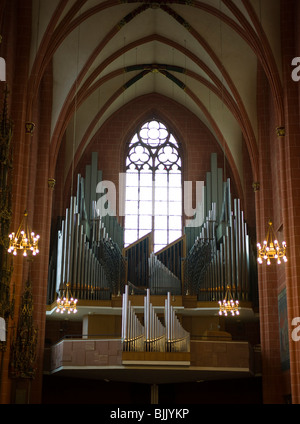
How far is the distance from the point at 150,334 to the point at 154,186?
9779mm

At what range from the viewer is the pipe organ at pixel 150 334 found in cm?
2484

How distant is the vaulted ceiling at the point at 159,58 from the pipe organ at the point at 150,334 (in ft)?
24.4

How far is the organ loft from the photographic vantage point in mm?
23094

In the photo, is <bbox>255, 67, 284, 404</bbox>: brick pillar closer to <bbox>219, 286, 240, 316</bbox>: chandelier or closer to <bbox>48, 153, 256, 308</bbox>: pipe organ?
<bbox>48, 153, 256, 308</bbox>: pipe organ

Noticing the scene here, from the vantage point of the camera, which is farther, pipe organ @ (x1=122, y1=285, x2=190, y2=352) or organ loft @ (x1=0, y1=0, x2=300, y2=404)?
pipe organ @ (x1=122, y1=285, x2=190, y2=352)

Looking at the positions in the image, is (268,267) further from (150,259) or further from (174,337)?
(150,259)

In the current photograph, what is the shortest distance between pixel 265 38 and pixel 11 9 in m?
8.46

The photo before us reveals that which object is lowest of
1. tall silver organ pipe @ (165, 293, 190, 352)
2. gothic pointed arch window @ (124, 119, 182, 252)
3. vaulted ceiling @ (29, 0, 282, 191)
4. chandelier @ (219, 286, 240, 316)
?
tall silver organ pipe @ (165, 293, 190, 352)

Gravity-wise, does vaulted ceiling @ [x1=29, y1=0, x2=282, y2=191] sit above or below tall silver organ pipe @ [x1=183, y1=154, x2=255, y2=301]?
above

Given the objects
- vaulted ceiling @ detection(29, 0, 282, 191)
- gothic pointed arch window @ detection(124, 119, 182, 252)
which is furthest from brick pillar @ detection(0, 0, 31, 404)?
gothic pointed arch window @ detection(124, 119, 182, 252)

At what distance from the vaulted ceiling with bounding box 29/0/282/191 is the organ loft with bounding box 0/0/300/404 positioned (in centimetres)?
6

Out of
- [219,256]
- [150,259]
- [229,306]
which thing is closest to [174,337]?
[229,306]

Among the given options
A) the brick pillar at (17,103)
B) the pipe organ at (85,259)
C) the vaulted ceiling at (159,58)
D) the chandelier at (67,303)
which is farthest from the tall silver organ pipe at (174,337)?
the vaulted ceiling at (159,58)
